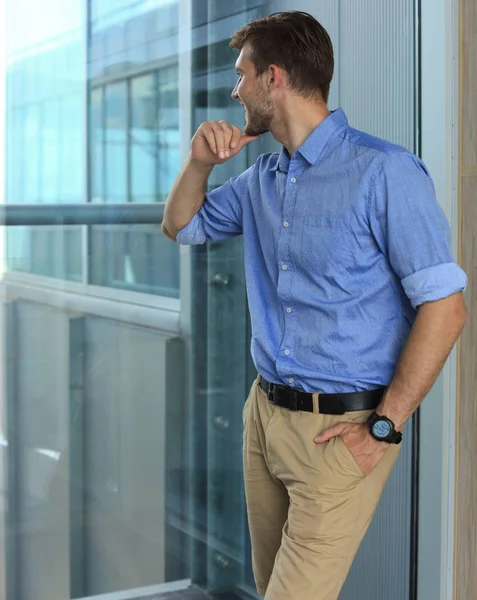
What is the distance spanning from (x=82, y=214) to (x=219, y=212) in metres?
0.53

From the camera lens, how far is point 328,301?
1.79 m

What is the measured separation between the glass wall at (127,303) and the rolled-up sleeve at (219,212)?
434mm

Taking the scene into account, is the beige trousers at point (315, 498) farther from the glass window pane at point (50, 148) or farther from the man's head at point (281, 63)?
the glass window pane at point (50, 148)

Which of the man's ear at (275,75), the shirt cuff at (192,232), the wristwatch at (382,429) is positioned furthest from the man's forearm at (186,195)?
the wristwatch at (382,429)

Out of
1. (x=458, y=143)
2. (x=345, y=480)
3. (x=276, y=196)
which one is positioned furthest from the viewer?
(x=458, y=143)

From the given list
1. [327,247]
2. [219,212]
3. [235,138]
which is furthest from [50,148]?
[327,247]

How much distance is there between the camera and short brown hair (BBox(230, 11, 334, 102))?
1.86 meters

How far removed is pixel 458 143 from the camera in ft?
7.48

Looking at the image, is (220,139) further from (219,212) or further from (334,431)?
(334,431)

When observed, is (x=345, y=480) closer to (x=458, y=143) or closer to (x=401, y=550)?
(x=401, y=550)

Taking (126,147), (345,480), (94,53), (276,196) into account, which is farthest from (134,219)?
(345,480)

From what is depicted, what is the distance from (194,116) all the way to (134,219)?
13.0 inches

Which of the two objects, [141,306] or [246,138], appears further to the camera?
[141,306]

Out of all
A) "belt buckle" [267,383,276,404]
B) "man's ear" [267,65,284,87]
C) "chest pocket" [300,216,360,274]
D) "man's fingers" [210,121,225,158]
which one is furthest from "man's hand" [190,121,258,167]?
"belt buckle" [267,383,276,404]
